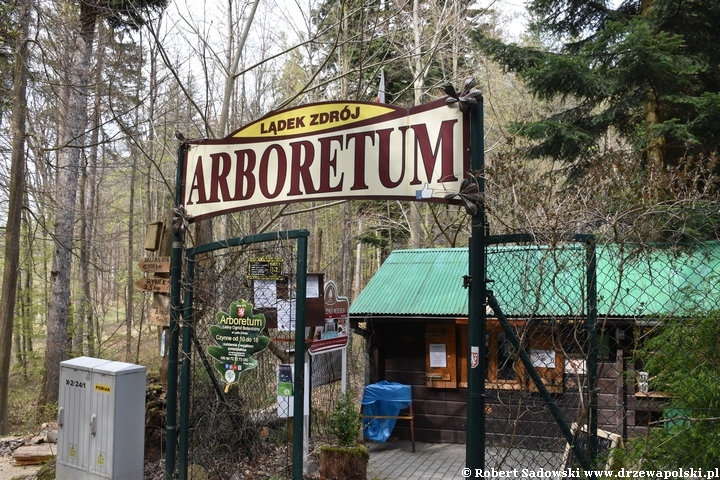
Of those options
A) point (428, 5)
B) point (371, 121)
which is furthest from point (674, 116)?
point (428, 5)

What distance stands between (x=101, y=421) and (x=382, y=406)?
4.92m

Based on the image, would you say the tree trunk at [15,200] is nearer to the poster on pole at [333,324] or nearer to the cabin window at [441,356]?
the poster on pole at [333,324]

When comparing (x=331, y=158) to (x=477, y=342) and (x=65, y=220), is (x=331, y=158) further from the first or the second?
(x=65, y=220)

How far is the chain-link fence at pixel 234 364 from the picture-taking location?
15.5 feet

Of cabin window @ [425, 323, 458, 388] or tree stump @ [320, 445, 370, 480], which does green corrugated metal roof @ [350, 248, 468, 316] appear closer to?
cabin window @ [425, 323, 458, 388]

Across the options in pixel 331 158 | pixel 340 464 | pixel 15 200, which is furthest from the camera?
pixel 15 200

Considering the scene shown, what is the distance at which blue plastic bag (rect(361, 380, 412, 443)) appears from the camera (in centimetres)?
923

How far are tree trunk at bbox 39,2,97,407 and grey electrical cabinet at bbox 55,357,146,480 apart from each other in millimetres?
5705

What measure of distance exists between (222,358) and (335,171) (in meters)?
1.83

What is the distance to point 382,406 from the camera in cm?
927

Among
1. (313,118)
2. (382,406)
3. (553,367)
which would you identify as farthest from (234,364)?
(382,406)

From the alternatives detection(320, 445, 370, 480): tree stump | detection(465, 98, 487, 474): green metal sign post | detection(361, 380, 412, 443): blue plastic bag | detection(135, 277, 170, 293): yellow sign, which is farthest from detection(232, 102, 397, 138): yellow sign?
detection(361, 380, 412, 443): blue plastic bag

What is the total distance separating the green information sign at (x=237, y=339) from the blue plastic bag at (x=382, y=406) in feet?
16.1

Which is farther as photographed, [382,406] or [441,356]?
[441,356]
